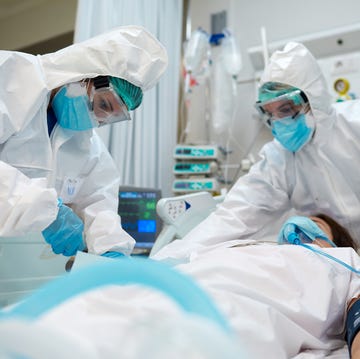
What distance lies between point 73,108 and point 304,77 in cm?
94

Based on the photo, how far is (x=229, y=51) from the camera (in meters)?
2.66

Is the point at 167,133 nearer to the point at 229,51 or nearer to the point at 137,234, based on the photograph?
the point at 229,51

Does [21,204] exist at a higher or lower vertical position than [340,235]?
higher

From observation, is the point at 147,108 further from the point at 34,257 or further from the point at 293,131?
the point at 34,257

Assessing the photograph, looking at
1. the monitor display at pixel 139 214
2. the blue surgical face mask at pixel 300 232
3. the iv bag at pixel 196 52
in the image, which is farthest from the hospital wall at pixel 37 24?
the blue surgical face mask at pixel 300 232

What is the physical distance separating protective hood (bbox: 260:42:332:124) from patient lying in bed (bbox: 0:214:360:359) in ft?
2.58

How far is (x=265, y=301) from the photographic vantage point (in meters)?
0.81

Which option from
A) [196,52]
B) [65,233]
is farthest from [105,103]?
[196,52]

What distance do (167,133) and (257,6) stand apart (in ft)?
3.75

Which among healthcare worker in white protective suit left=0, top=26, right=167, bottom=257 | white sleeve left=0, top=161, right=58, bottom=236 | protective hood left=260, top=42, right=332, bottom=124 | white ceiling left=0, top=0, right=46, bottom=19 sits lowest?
white sleeve left=0, top=161, right=58, bottom=236

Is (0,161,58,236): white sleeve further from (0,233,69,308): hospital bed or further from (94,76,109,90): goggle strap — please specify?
(94,76,109,90): goggle strap

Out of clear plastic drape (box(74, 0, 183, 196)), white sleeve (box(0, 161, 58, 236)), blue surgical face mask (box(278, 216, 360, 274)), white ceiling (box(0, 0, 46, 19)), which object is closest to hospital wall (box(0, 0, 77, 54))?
white ceiling (box(0, 0, 46, 19))

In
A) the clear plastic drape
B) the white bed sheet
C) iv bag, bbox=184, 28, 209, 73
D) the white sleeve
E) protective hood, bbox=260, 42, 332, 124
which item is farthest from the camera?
iv bag, bbox=184, 28, 209, 73

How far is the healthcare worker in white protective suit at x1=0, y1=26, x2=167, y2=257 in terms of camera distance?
1.27 m
